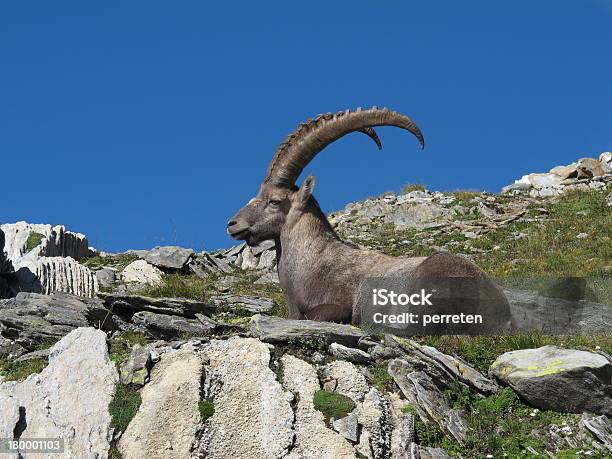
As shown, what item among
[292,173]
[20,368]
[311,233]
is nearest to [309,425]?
[20,368]

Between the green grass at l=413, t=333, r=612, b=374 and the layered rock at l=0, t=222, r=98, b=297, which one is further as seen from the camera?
the layered rock at l=0, t=222, r=98, b=297

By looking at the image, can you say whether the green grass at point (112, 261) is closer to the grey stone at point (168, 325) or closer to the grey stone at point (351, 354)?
the grey stone at point (168, 325)

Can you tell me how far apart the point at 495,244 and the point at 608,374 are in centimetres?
1584

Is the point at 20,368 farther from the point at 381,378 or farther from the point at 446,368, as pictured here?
the point at 446,368

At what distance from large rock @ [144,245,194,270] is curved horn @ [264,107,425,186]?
8651mm

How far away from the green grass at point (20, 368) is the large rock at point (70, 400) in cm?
43

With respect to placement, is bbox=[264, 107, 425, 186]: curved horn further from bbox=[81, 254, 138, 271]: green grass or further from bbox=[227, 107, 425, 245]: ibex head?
bbox=[81, 254, 138, 271]: green grass

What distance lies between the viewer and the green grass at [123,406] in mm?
9938

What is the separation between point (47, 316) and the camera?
13008 mm

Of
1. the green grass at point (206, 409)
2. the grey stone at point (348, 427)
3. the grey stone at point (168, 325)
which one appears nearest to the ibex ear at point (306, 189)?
the grey stone at point (168, 325)

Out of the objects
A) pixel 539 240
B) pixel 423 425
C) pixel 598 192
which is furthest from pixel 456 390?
pixel 598 192

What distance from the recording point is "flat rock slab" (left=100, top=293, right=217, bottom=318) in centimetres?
1295

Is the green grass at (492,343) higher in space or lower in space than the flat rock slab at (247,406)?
higher

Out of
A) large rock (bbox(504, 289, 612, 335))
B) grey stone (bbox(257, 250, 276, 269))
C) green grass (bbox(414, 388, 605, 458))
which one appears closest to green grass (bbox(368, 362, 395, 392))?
green grass (bbox(414, 388, 605, 458))
